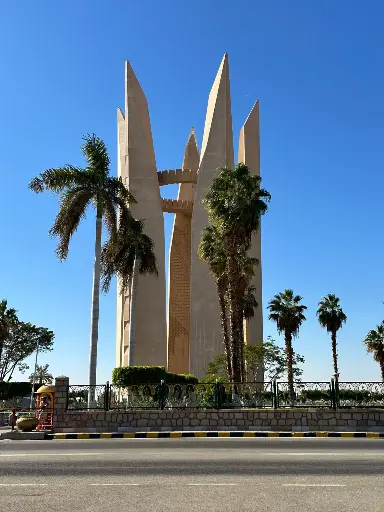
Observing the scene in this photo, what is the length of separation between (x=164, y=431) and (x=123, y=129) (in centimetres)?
3210

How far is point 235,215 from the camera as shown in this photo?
29250 millimetres

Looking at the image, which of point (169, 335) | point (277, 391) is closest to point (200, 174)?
point (169, 335)

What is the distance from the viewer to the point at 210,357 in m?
40.7

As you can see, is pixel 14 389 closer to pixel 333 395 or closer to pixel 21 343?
→ pixel 21 343

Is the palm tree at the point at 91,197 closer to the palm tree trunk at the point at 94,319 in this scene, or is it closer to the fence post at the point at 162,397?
the palm tree trunk at the point at 94,319

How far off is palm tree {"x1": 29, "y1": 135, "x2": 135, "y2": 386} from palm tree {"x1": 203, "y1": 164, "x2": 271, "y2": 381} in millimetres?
4855

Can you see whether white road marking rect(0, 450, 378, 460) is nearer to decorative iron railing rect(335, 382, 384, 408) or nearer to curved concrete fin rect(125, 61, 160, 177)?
decorative iron railing rect(335, 382, 384, 408)

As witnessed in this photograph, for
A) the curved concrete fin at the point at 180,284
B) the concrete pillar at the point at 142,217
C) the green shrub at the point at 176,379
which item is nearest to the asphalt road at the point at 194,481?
the green shrub at the point at 176,379

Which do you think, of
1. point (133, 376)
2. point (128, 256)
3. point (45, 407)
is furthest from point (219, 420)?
point (128, 256)

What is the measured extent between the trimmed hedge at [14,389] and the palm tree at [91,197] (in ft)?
92.9

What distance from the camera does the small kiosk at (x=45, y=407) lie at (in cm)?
2072

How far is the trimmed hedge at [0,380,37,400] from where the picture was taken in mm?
51366

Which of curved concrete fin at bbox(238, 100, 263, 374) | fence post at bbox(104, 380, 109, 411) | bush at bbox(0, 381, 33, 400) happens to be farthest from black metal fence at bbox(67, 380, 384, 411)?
bush at bbox(0, 381, 33, 400)

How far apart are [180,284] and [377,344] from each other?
18788 mm
